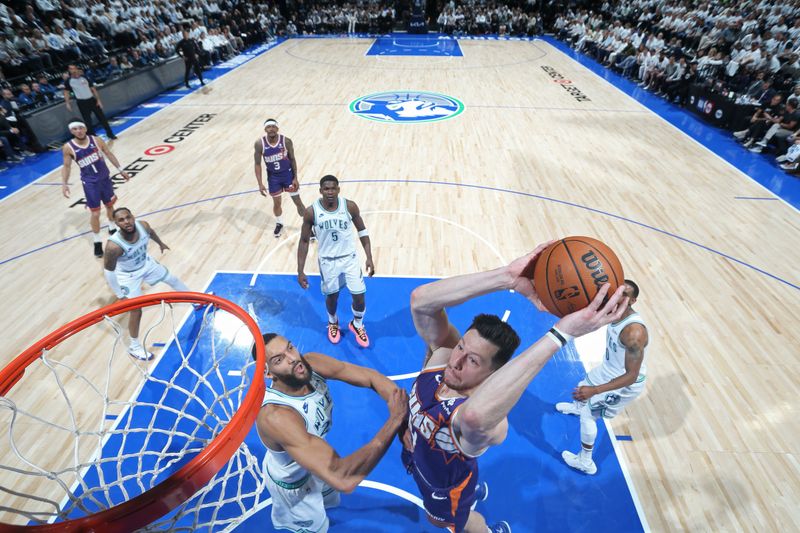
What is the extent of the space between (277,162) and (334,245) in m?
2.58

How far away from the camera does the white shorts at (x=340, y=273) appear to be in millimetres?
4512

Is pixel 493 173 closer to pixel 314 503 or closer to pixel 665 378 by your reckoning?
pixel 665 378

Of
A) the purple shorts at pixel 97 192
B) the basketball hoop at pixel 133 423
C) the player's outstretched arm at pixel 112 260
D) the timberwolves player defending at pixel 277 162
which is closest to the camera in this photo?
the basketball hoop at pixel 133 423

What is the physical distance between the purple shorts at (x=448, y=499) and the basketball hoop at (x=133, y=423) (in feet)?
3.70

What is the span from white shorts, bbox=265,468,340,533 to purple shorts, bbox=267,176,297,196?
4.70m

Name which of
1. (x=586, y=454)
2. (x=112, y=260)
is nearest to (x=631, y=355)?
(x=586, y=454)

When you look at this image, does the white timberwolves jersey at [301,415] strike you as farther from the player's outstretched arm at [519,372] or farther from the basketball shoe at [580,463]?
the basketball shoe at [580,463]

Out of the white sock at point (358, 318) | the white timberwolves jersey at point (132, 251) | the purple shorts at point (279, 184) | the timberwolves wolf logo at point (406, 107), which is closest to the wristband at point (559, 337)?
the white sock at point (358, 318)

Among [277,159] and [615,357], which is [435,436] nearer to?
[615,357]

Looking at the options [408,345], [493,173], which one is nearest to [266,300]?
[408,345]

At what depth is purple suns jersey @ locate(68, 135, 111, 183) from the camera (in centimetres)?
579

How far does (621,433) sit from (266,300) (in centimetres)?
406

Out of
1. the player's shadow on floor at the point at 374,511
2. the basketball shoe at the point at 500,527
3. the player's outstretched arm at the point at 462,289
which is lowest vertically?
the player's shadow on floor at the point at 374,511

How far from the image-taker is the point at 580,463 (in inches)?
141
